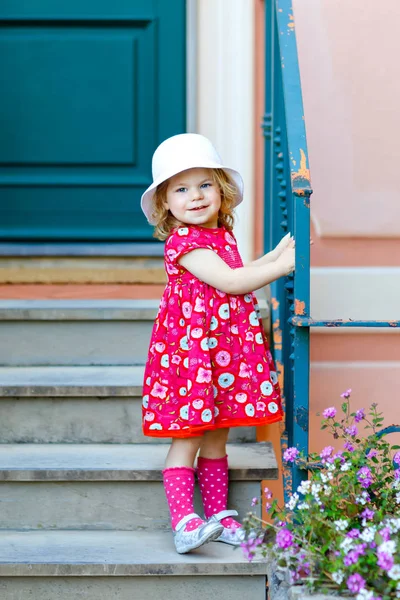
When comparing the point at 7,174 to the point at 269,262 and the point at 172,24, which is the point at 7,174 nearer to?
the point at 172,24

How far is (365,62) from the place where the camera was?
3250 millimetres

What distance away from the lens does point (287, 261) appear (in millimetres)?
2287

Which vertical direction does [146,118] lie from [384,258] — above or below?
above

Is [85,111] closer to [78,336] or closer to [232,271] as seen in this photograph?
[78,336]

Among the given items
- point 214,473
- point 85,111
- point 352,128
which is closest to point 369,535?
point 214,473

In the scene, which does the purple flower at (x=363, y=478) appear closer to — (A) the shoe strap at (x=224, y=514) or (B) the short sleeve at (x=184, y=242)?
(A) the shoe strap at (x=224, y=514)

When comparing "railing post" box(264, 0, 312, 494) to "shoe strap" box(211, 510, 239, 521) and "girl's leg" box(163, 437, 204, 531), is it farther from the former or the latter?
"girl's leg" box(163, 437, 204, 531)

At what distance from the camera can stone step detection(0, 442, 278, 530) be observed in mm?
2506

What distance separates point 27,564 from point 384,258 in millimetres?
1690

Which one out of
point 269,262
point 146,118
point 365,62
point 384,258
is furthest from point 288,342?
point 146,118

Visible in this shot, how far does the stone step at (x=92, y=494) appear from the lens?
251cm

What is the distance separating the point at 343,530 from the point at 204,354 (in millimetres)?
606

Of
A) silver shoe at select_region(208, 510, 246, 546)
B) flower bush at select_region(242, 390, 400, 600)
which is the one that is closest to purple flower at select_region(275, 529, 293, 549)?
flower bush at select_region(242, 390, 400, 600)

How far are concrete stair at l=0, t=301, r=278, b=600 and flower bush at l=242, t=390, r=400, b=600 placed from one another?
0.65ft
